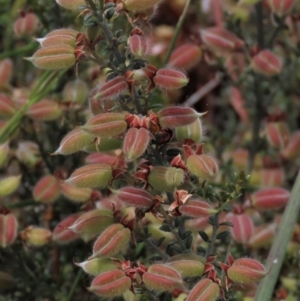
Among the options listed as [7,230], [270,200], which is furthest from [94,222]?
[270,200]

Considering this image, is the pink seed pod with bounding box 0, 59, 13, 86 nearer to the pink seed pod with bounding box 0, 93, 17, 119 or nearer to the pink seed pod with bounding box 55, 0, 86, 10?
the pink seed pod with bounding box 0, 93, 17, 119

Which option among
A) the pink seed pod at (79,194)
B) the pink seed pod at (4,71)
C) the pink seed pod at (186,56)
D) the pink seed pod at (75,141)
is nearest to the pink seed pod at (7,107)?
the pink seed pod at (4,71)

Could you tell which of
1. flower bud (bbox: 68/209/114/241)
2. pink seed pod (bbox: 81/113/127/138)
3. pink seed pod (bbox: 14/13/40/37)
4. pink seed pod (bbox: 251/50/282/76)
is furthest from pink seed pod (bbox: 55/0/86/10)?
pink seed pod (bbox: 251/50/282/76)

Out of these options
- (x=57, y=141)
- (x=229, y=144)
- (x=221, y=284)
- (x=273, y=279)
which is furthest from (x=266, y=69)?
(x=221, y=284)

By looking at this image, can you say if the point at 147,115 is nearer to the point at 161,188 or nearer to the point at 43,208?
the point at 161,188

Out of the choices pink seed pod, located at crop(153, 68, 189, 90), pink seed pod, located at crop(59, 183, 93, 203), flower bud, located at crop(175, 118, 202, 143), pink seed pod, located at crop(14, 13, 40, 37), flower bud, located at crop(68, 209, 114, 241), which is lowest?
pink seed pod, located at crop(59, 183, 93, 203)

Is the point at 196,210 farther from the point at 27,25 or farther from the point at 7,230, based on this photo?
the point at 27,25
